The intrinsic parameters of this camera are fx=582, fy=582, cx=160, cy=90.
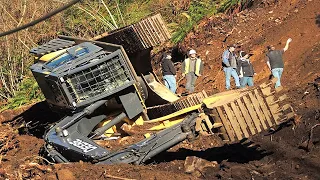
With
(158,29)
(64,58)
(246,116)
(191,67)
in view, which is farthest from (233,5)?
(246,116)

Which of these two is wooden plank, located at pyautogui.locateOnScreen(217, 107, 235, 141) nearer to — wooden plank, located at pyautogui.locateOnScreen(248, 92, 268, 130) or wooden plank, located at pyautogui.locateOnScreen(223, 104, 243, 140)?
wooden plank, located at pyautogui.locateOnScreen(223, 104, 243, 140)

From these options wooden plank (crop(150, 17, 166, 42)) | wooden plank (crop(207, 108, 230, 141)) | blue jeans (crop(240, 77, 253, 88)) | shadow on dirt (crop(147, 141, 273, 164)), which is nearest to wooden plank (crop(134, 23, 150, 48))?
wooden plank (crop(150, 17, 166, 42))

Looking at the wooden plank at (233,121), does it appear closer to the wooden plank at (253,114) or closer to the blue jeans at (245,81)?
the wooden plank at (253,114)

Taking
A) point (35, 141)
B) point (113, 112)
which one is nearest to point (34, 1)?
point (35, 141)

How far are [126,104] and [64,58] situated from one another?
154cm

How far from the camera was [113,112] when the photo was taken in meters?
11.5

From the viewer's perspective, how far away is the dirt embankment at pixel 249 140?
8.81 meters

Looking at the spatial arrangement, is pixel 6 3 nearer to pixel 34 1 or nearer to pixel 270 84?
pixel 34 1

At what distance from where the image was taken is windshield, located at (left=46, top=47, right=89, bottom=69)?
11227mm

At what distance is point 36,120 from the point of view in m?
15.5

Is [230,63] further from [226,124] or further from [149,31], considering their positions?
[226,124]

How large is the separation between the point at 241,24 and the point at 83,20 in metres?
7.11

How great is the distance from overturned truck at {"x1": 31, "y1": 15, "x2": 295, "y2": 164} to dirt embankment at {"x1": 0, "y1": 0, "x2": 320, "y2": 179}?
43 cm

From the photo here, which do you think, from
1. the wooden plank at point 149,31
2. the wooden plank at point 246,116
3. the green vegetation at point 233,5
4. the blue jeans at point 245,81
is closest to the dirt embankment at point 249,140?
the wooden plank at point 246,116
